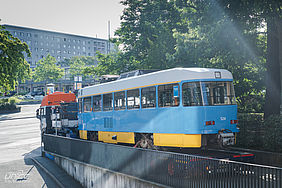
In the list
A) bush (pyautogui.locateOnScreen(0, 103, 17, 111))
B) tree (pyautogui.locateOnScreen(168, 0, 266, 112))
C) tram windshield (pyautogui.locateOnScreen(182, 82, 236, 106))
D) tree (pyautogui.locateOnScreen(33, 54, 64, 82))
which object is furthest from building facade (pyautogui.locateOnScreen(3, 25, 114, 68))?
tram windshield (pyautogui.locateOnScreen(182, 82, 236, 106))

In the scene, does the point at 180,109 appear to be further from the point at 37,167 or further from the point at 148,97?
the point at 37,167

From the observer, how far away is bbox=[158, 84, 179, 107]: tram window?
12.5m

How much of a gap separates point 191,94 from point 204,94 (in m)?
0.49

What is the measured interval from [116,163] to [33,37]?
13900 centimetres

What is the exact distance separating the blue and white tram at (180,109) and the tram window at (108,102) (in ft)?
4.92

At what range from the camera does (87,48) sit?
548ft

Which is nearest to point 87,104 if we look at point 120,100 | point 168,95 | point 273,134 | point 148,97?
point 120,100

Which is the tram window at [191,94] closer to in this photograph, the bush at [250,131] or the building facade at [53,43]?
the bush at [250,131]

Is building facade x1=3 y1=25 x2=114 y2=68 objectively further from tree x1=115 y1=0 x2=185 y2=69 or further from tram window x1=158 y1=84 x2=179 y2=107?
tram window x1=158 y1=84 x2=179 y2=107

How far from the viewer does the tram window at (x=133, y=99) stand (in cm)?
1495

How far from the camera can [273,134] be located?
44.8ft

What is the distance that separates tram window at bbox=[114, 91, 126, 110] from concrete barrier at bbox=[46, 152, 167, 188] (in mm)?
3375

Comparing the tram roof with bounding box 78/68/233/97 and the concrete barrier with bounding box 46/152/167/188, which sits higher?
the tram roof with bounding box 78/68/233/97

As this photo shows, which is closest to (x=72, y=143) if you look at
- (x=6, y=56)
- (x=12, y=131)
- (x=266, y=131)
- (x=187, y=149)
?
(x=187, y=149)
